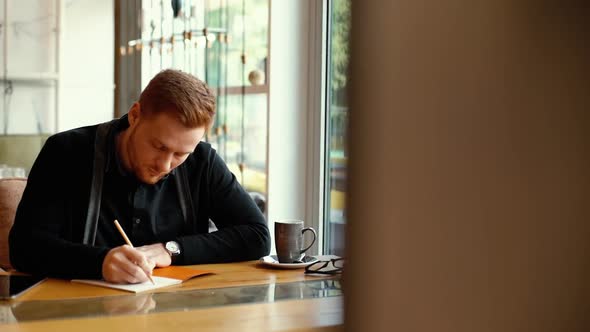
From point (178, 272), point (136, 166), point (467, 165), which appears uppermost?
point (467, 165)

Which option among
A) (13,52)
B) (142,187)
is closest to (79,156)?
(142,187)

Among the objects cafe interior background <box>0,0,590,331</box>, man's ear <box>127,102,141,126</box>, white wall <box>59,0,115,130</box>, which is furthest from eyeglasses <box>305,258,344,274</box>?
white wall <box>59,0,115,130</box>

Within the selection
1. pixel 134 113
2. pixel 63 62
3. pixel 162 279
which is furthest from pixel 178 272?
pixel 63 62

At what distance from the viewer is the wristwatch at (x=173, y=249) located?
6.80ft

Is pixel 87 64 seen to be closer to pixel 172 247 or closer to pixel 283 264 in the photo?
pixel 172 247

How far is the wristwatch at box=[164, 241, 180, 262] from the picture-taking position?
2.07 metres

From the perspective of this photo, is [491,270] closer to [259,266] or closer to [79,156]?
[259,266]

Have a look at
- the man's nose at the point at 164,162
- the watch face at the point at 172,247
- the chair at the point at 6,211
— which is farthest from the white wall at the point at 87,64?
the watch face at the point at 172,247

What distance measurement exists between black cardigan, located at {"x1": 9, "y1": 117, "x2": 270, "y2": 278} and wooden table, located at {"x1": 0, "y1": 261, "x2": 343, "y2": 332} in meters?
0.10

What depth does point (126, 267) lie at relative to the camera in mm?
1782

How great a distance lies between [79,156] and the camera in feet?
7.14

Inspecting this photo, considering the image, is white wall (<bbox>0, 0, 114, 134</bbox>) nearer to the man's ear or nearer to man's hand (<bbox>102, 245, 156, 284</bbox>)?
the man's ear

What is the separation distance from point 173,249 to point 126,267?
1.02 feet

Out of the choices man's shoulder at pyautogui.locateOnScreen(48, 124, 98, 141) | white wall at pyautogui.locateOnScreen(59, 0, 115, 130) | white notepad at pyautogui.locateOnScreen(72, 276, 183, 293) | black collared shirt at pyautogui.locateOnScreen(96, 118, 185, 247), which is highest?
white wall at pyautogui.locateOnScreen(59, 0, 115, 130)
